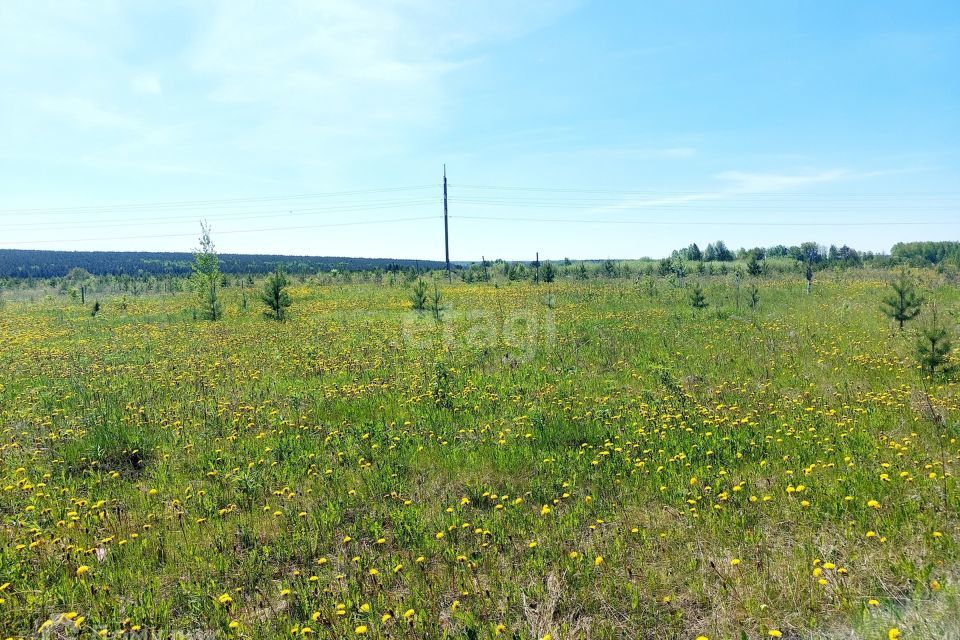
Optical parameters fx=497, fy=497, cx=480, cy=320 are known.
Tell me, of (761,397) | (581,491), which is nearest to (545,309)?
(761,397)

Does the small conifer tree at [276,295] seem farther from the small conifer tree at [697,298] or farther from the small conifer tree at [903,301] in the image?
the small conifer tree at [903,301]

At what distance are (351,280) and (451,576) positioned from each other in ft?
128

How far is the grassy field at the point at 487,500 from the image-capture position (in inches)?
133

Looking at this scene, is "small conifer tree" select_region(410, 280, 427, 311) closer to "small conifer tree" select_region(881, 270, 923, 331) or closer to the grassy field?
the grassy field

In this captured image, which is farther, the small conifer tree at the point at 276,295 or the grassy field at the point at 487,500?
the small conifer tree at the point at 276,295

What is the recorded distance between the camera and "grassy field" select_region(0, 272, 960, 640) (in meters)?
3.38

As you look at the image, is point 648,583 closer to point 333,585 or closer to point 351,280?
point 333,585

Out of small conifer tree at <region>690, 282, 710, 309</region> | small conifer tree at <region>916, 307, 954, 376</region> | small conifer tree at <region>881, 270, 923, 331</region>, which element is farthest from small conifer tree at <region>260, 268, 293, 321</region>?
small conifer tree at <region>881, 270, 923, 331</region>

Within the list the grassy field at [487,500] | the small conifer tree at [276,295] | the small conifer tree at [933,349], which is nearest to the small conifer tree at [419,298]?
the small conifer tree at [276,295]

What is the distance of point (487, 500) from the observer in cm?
496

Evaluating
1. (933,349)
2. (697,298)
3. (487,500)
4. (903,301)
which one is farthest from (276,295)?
(903,301)

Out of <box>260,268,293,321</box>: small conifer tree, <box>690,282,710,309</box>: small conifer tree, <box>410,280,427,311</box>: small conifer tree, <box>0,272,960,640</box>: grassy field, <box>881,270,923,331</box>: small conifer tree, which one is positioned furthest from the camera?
<box>410,280,427,311</box>: small conifer tree

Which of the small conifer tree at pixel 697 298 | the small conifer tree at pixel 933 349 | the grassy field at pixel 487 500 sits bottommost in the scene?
the grassy field at pixel 487 500

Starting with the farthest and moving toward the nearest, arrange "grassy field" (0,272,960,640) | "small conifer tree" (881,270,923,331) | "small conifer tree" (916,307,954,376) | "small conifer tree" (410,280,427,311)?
"small conifer tree" (410,280,427,311)
"small conifer tree" (881,270,923,331)
"small conifer tree" (916,307,954,376)
"grassy field" (0,272,960,640)
